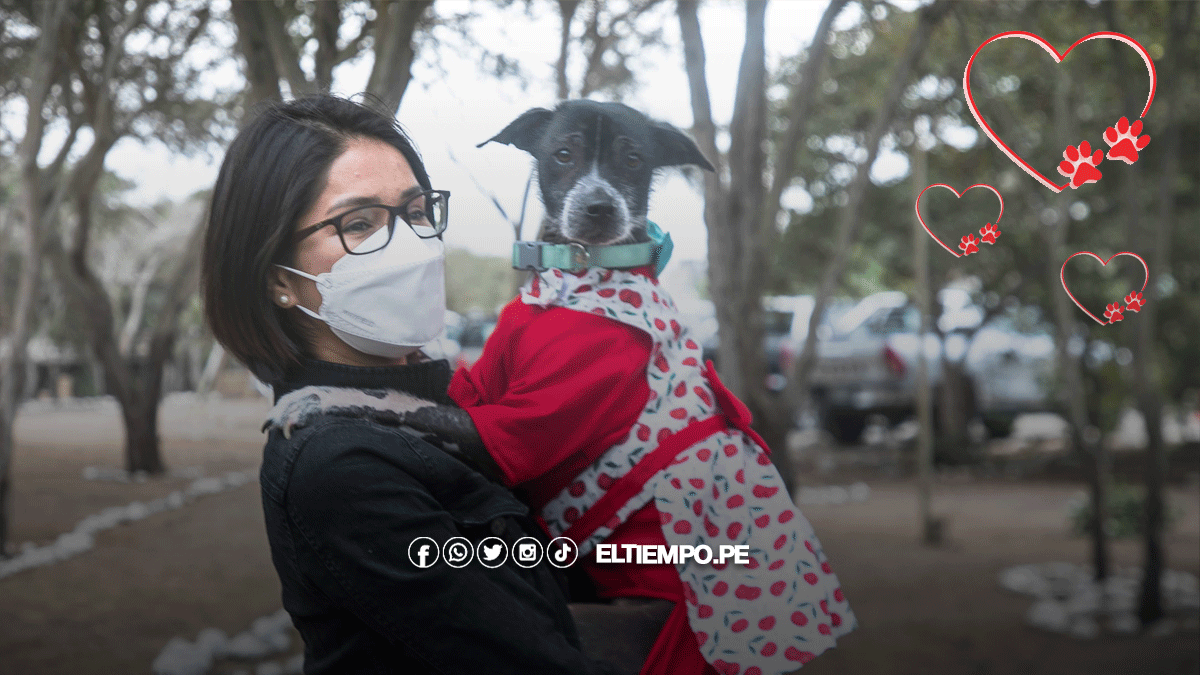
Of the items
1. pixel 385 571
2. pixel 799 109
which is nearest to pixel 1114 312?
pixel 799 109

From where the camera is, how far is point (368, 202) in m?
1.21

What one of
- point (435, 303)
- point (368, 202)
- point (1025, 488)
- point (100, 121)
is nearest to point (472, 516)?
point (435, 303)

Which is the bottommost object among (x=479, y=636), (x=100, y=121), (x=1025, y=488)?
(x=1025, y=488)

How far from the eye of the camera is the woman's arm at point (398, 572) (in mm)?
1043

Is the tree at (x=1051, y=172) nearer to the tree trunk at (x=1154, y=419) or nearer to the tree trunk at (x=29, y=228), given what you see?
the tree trunk at (x=1154, y=419)

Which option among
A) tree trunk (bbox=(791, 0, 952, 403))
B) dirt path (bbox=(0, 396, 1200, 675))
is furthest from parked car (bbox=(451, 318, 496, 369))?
dirt path (bbox=(0, 396, 1200, 675))

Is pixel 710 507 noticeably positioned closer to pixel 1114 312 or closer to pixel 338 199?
pixel 338 199

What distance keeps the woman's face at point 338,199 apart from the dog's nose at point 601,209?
309mm

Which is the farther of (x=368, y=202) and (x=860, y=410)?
(x=860, y=410)

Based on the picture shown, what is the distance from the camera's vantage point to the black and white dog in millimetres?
1452

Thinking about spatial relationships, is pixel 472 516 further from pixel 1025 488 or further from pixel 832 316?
pixel 1025 488

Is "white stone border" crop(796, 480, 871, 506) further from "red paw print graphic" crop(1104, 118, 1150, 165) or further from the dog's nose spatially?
the dog's nose

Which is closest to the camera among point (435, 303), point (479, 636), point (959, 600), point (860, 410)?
point (479, 636)

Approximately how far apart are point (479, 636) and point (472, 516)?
0.17m
